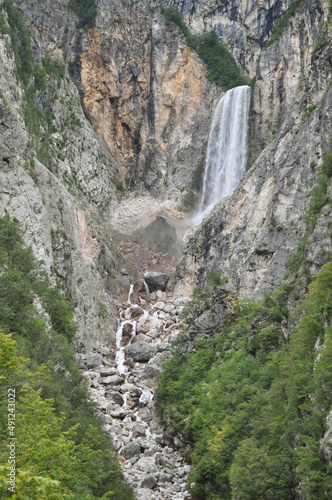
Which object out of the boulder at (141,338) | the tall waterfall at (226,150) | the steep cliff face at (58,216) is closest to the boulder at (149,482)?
the steep cliff face at (58,216)

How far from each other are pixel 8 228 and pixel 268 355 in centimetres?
2110

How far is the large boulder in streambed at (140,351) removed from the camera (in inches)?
1639

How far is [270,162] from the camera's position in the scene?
45.9m

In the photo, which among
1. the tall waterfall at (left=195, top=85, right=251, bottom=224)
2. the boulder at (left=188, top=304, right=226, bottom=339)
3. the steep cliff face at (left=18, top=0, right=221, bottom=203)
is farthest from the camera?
the steep cliff face at (left=18, top=0, right=221, bottom=203)

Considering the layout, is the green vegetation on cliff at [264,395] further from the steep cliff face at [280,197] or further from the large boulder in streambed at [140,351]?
the large boulder in streambed at [140,351]

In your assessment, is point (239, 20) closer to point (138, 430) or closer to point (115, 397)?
point (115, 397)

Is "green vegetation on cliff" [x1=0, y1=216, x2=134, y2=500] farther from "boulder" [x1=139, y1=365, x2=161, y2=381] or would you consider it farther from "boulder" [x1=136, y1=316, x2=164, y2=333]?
"boulder" [x1=136, y1=316, x2=164, y2=333]

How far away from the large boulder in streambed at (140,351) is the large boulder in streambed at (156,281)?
14.5m

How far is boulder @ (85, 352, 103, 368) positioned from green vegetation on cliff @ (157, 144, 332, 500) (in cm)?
889

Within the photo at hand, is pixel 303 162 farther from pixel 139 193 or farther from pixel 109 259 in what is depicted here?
pixel 139 193

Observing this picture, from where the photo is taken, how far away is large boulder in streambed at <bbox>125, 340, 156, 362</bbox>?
4162cm

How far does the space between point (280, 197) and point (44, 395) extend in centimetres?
2792

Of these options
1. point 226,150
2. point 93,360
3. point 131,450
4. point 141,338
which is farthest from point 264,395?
point 226,150

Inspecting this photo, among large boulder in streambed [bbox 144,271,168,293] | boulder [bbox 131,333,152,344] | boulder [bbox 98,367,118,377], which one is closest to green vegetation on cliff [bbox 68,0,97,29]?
large boulder in streambed [bbox 144,271,168,293]
